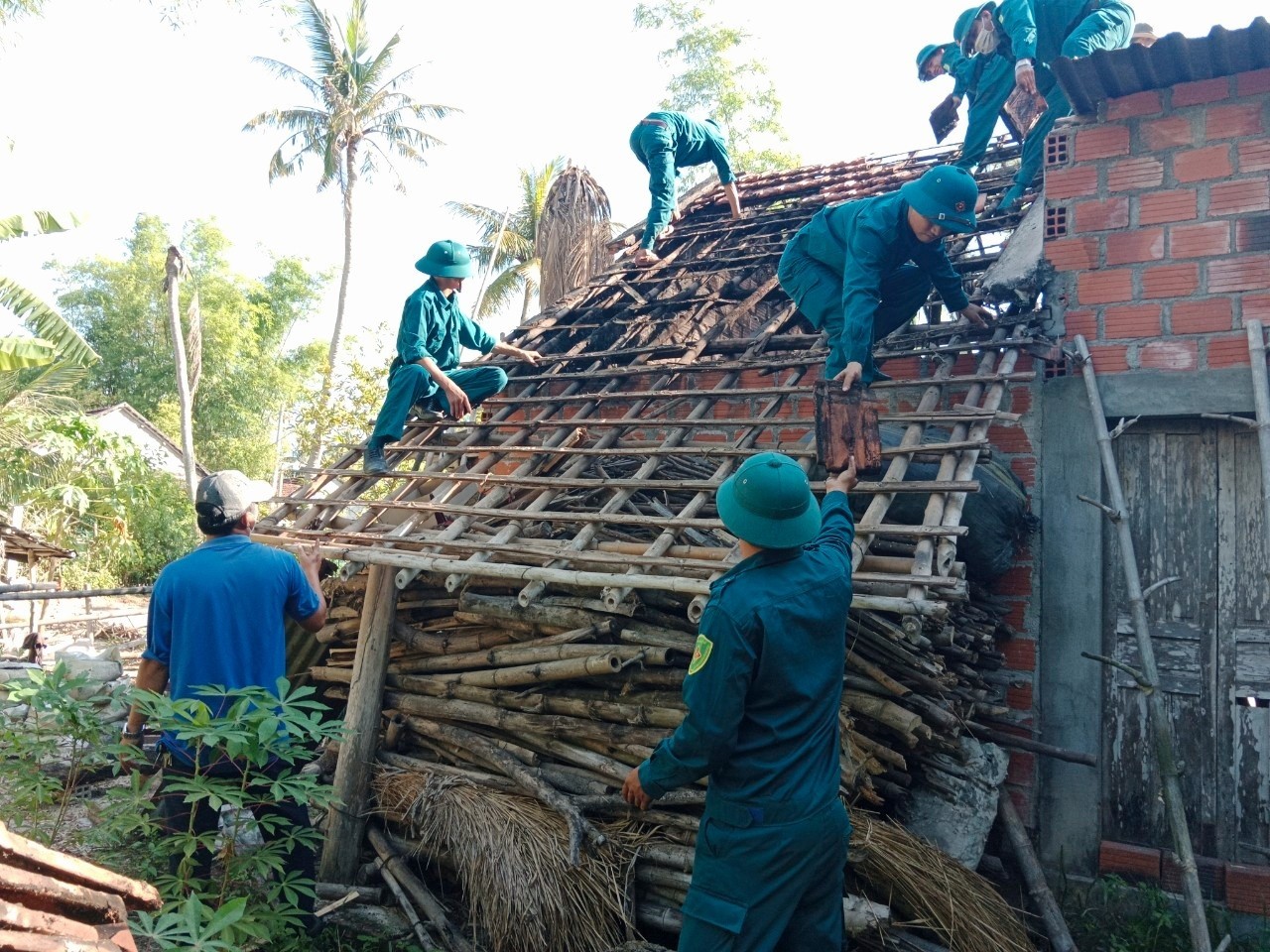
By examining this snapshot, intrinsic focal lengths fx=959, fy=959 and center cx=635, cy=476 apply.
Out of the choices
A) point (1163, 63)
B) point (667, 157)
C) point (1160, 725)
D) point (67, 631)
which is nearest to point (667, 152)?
point (667, 157)

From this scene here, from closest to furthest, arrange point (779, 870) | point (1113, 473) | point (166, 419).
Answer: point (779, 870) → point (1113, 473) → point (166, 419)

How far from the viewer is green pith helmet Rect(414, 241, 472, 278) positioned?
6348 mm

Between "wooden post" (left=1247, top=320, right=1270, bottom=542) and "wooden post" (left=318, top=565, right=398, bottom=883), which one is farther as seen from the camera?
"wooden post" (left=318, top=565, right=398, bottom=883)

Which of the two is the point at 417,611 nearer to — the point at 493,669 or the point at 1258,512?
the point at 493,669

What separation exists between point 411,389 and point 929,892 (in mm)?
4118

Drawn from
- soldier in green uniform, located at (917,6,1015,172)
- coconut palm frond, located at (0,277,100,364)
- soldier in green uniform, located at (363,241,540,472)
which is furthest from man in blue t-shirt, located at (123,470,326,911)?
coconut palm frond, located at (0,277,100,364)

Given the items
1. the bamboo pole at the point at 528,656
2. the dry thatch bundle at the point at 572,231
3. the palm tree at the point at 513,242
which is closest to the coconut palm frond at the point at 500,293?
the palm tree at the point at 513,242

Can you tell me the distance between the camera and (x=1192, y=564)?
4.80m

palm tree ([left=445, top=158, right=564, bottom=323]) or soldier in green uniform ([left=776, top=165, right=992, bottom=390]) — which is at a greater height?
palm tree ([left=445, top=158, right=564, bottom=323])

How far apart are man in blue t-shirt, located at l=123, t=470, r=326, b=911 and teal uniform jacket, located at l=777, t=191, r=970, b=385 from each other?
2816 millimetres

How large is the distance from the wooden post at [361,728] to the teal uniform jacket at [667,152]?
15.5ft

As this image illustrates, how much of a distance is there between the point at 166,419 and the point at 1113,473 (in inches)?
1217

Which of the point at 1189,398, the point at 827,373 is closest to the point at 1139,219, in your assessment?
the point at 1189,398

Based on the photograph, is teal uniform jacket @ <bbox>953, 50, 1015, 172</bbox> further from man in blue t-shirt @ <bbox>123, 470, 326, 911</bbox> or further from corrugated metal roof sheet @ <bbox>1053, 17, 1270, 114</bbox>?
man in blue t-shirt @ <bbox>123, 470, 326, 911</bbox>
